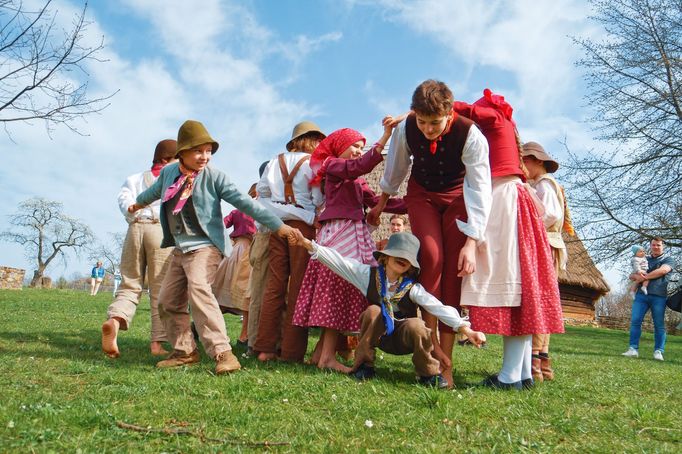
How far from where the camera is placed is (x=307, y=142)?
5.59 meters

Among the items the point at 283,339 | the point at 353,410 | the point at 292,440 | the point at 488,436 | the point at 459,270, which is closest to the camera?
the point at 292,440

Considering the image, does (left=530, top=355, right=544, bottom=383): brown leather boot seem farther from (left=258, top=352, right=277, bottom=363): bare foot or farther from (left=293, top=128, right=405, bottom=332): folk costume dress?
(left=258, top=352, right=277, bottom=363): bare foot

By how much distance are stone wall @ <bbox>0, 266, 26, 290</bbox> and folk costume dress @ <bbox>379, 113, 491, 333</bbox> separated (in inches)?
1224

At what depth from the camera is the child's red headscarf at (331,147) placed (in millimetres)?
4949

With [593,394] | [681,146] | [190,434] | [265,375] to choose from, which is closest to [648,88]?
[681,146]

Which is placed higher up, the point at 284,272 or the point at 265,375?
the point at 284,272

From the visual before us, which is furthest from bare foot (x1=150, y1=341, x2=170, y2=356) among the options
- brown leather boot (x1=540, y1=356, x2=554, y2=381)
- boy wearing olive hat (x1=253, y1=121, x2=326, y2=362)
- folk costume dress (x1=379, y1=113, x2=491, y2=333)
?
brown leather boot (x1=540, y1=356, x2=554, y2=381)

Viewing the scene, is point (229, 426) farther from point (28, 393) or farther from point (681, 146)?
point (681, 146)

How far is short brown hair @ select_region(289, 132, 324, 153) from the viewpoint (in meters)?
5.58

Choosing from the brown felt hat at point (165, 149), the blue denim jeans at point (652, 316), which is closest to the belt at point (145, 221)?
the brown felt hat at point (165, 149)

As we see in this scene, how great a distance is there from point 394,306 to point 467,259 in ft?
2.20

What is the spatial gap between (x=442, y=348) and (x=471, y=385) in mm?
364

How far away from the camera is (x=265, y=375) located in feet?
13.2

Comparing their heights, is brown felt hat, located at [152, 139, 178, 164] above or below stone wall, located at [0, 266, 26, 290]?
above
